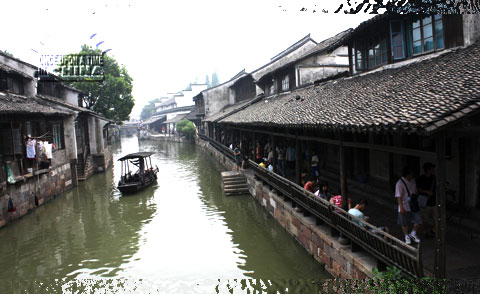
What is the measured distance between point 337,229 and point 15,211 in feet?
43.8

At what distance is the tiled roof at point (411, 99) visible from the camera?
5496 mm

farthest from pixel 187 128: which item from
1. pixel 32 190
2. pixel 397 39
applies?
pixel 397 39

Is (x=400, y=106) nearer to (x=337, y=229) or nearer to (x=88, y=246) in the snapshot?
(x=337, y=229)

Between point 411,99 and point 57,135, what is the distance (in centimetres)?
1982

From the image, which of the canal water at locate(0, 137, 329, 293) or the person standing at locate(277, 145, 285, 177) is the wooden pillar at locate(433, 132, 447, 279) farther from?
the person standing at locate(277, 145, 285, 177)

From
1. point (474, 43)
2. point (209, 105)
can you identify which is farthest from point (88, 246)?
point (209, 105)

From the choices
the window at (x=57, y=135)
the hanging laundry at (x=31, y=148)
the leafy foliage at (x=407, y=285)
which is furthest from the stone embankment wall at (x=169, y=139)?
the leafy foliage at (x=407, y=285)

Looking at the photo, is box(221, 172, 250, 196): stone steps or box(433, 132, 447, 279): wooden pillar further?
box(221, 172, 250, 196): stone steps

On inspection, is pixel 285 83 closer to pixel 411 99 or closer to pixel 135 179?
pixel 135 179

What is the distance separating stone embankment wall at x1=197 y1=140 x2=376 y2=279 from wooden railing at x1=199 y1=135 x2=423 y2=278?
250 mm

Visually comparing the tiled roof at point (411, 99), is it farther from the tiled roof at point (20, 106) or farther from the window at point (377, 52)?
the tiled roof at point (20, 106)

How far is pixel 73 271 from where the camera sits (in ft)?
32.8

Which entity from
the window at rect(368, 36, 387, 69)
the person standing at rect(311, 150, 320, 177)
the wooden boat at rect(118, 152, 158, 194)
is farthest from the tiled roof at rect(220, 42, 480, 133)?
the wooden boat at rect(118, 152, 158, 194)

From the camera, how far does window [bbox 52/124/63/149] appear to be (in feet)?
66.7
